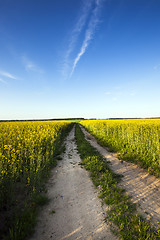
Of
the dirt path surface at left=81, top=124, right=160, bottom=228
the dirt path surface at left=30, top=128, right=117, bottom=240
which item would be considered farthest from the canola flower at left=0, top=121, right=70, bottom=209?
the dirt path surface at left=81, top=124, right=160, bottom=228

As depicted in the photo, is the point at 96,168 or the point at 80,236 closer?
the point at 80,236

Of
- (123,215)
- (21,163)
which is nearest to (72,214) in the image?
(123,215)

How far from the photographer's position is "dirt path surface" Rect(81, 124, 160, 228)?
3479mm

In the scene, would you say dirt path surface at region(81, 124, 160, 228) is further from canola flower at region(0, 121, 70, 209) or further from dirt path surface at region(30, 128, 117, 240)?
canola flower at region(0, 121, 70, 209)

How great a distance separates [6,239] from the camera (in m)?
2.63

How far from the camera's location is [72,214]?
11.3 feet

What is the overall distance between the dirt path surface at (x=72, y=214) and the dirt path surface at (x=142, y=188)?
1.30 m

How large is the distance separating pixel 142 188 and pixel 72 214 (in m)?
3.01

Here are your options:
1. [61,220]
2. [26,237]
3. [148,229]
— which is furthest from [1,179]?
[148,229]

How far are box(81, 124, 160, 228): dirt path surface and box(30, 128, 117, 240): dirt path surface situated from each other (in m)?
1.30

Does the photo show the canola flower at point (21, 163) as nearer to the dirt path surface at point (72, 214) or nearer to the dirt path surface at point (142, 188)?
the dirt path surface at point (72, 214)

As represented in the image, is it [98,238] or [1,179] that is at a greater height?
[1,179]

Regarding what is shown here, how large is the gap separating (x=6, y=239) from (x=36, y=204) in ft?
3.97

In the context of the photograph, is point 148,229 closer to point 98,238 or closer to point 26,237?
point 98,238
